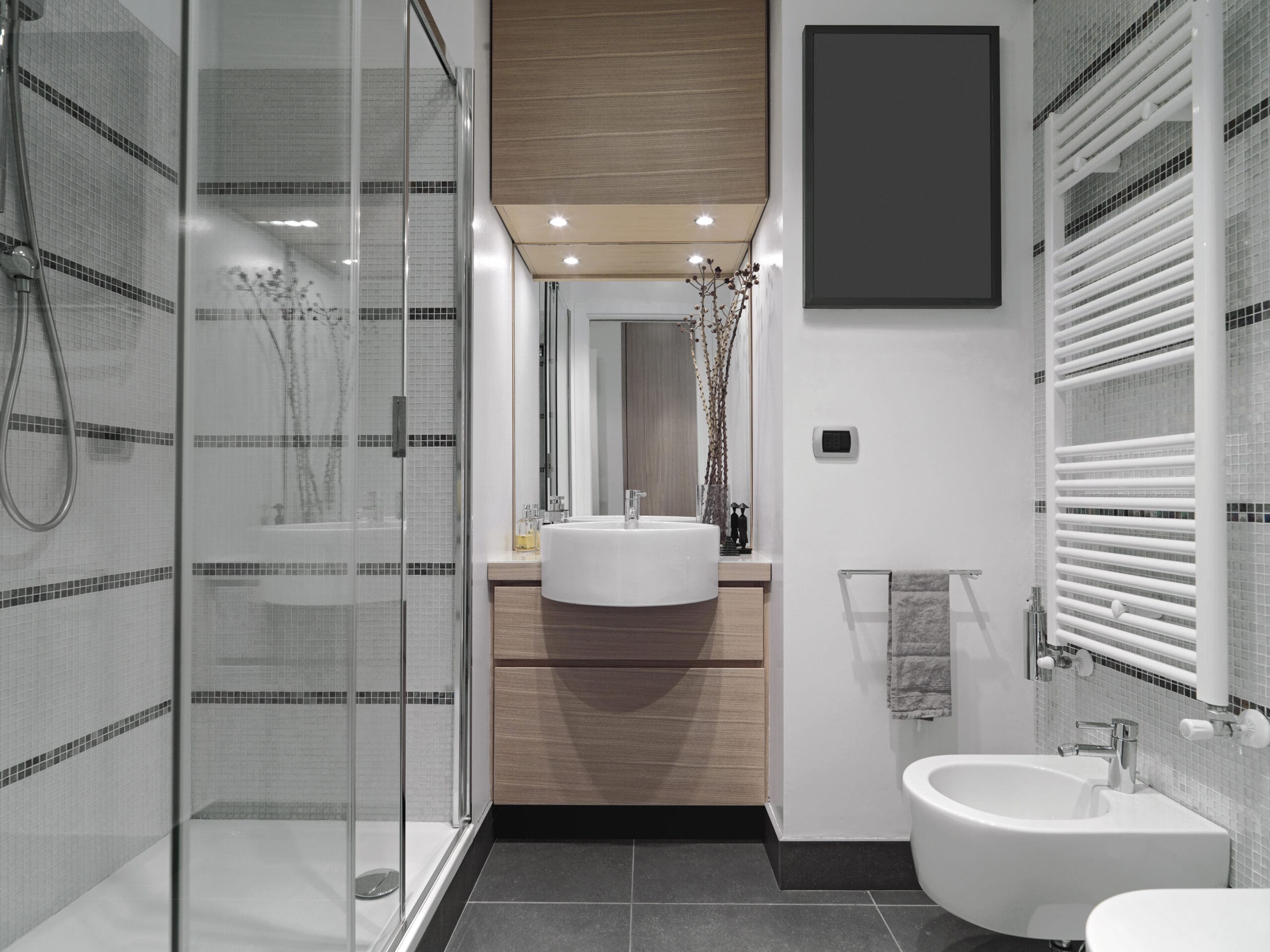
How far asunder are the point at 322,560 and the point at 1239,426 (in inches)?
61.1

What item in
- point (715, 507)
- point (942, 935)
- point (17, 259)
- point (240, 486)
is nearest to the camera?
point (240, 486)

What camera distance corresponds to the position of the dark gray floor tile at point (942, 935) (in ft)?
5.77

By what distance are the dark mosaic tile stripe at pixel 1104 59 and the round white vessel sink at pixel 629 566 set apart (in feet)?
4.50

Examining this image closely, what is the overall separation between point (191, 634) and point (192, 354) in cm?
32

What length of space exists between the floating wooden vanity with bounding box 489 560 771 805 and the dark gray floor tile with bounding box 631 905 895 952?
14.5 inches

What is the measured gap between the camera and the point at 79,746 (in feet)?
5.08

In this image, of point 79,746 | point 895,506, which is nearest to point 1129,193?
point 895,506

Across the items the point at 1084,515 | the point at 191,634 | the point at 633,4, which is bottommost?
the point at 191,634

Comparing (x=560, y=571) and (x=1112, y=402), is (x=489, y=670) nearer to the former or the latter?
(x=560, y=571)

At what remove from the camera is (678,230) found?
8.39 feet

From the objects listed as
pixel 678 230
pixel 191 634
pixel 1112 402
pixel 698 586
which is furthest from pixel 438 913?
pixel 678 230

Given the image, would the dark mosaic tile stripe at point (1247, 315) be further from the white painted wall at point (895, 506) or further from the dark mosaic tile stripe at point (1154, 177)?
the white painted wall at point (895, 506)

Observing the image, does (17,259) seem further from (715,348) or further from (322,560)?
(715,348)

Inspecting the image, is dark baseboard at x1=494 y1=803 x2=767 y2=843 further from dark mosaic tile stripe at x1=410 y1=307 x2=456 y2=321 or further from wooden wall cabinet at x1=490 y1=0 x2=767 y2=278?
wooden wall cabinet at x1=490 y1=0 x2=767 y2=278
